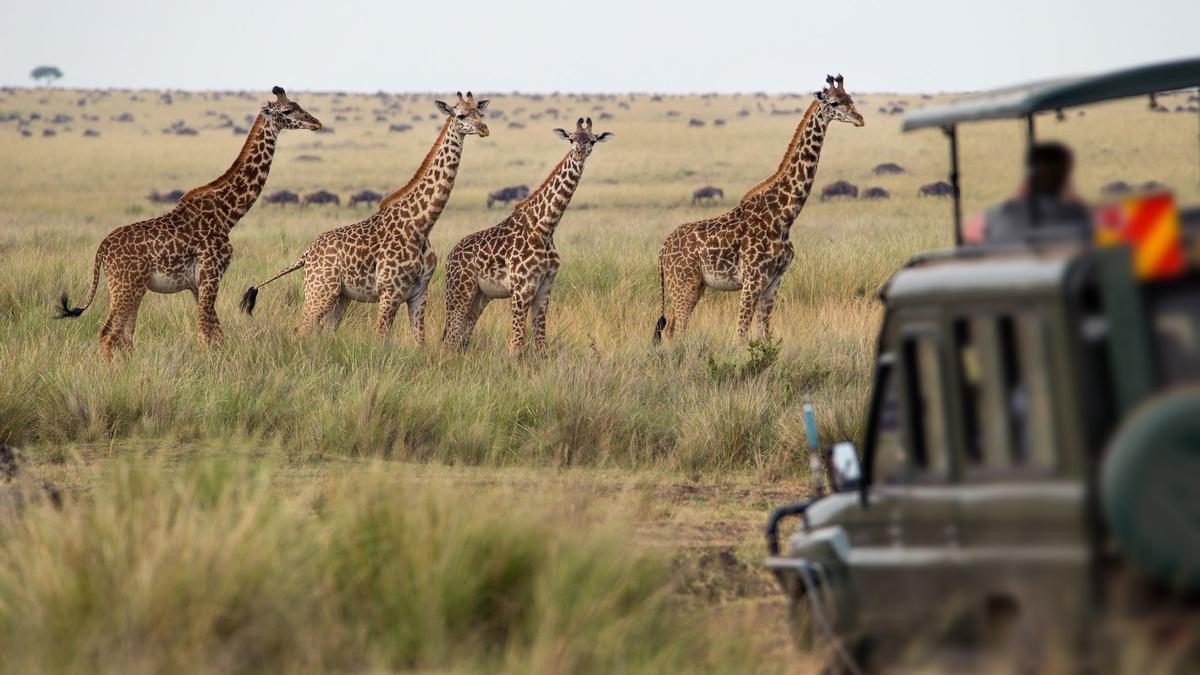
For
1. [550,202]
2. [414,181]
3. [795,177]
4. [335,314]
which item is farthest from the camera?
[795,177]

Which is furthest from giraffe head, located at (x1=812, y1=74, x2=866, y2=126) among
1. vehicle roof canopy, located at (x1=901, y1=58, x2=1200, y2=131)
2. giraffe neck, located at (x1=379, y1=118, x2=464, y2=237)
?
vehicle roof canopy, located at (x1=901, y1=58, x2=1200, y2=131)

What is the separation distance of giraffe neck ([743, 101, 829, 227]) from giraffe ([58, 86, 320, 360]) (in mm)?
4213

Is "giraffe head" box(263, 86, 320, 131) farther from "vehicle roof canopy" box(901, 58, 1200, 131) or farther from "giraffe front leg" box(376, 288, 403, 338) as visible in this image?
"vehicle roof canopy" box(901, 58, 1200, 131)

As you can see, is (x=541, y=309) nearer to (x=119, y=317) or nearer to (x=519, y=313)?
(x=519, y=313)

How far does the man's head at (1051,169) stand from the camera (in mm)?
4973

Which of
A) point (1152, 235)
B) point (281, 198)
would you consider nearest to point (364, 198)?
point (281, 198)

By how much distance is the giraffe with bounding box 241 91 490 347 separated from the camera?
1403 cm

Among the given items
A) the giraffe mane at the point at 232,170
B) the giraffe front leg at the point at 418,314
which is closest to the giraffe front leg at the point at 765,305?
the giraffe front leg at the point at 418,314

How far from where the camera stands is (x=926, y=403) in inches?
193

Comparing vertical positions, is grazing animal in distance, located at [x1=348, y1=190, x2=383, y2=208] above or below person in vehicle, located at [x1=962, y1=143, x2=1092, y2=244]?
above

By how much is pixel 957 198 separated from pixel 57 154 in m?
59.7

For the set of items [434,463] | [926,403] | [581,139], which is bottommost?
[434,463]

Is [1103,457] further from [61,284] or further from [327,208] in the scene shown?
[327,208]

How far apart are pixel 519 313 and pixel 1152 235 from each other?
1012cm
